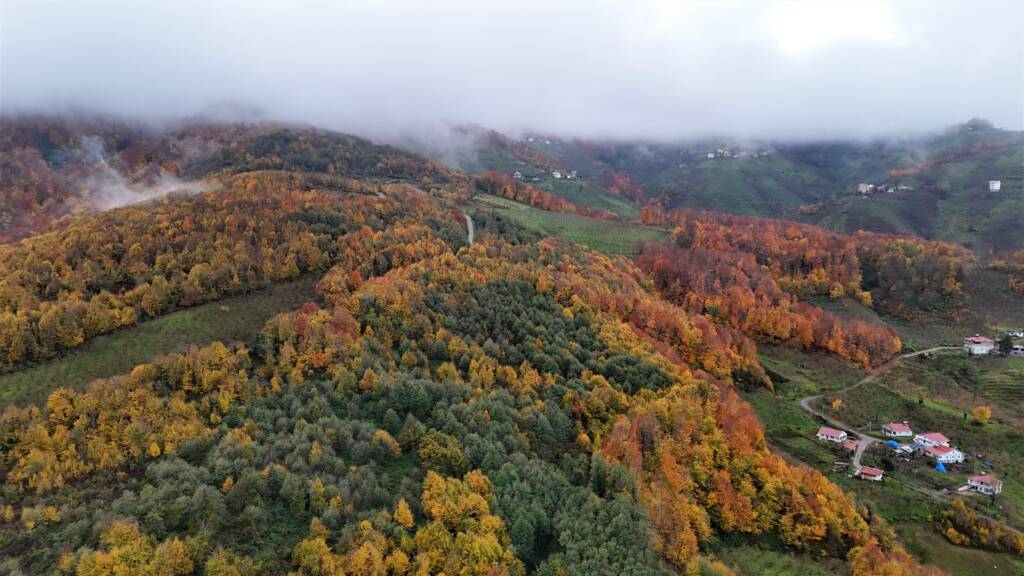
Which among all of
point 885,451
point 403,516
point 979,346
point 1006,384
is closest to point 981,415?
point 1006,384

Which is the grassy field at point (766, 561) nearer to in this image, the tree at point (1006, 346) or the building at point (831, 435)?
the building at point (831, 435)

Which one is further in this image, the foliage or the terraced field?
the terraced field

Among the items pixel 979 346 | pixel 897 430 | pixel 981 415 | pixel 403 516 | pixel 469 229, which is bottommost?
pixel 897 430

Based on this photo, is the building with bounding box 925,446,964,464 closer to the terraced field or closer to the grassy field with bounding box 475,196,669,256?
the terraced field

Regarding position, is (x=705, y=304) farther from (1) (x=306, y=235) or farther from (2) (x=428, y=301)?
(1) (x=306, y=235)

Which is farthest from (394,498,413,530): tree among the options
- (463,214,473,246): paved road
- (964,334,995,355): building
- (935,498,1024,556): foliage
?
(964,334,995,355): building

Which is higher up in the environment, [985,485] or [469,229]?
[469,229]

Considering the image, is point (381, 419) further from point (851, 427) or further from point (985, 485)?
point (985, 485)
